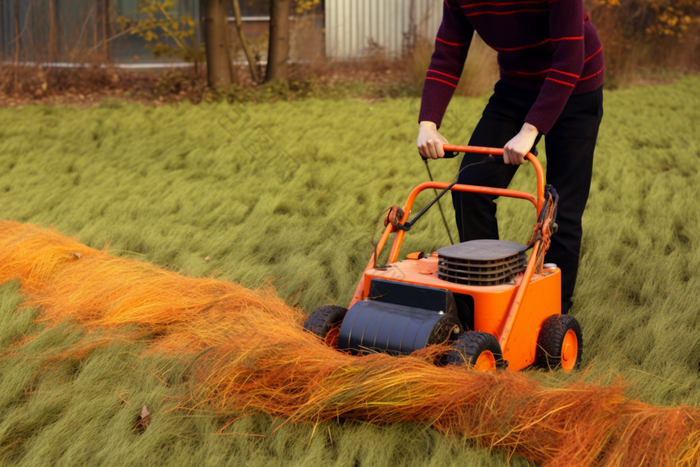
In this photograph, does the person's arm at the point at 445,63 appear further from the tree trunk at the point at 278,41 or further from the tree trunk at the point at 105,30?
the tree trunk at the point at 105,30

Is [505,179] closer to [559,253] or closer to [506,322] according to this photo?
[559,253]

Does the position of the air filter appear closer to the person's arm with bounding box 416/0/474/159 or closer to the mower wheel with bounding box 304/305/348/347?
the mower wheel with bounding box 304/305/348/347

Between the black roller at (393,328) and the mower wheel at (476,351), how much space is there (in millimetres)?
63

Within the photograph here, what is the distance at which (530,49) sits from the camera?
266 centimetres

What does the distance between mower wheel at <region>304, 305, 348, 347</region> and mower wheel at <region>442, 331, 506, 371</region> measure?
44cm

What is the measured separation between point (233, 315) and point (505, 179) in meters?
1.20

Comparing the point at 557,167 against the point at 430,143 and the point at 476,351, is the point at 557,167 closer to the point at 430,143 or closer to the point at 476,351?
the point at 430,143

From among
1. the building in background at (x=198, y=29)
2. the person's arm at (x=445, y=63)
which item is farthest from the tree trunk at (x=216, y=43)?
the person's arm at (x=445, y=63)

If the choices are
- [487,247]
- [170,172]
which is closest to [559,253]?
[487,247]

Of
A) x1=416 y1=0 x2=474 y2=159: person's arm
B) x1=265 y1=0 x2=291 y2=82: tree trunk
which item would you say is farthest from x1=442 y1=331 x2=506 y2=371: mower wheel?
x1=265 y1=0 x2=291 y2=82: tree trunk

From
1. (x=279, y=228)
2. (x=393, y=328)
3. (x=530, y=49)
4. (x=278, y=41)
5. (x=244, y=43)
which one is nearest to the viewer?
(x=393, y=328)

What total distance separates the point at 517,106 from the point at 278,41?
24.9 feet

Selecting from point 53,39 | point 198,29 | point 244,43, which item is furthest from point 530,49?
point 198,29

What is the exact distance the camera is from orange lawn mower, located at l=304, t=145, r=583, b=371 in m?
2.14
